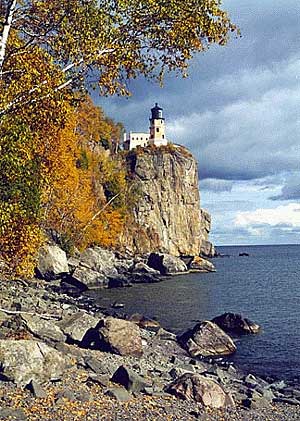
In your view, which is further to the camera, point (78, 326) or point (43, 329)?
point (78, 326)

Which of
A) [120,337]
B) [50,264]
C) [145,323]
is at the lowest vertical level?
A: [145,323]

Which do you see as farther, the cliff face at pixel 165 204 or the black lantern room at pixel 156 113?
the black lantern room at pixel 156 113

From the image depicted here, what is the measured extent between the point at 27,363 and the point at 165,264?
208ft

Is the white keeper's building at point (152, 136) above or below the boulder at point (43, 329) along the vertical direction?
above

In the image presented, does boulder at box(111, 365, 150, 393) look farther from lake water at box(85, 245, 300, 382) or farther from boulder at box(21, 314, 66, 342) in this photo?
lake water at box(85, 245, 300, 382)

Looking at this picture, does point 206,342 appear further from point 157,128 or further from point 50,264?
point 157,128

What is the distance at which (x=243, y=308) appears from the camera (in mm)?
43469

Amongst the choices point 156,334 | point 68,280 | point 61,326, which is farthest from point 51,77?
point 68,280

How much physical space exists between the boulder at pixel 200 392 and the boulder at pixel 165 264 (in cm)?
6130

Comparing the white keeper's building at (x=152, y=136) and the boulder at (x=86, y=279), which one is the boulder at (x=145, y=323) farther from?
the white keeper's building at (x=152, y=136)

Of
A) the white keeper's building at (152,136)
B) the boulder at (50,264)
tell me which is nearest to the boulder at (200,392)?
the boulder at (50,264)

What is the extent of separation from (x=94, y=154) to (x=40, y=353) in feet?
226

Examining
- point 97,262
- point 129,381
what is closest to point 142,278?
point 97,262

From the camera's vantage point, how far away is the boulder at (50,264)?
46200mm
